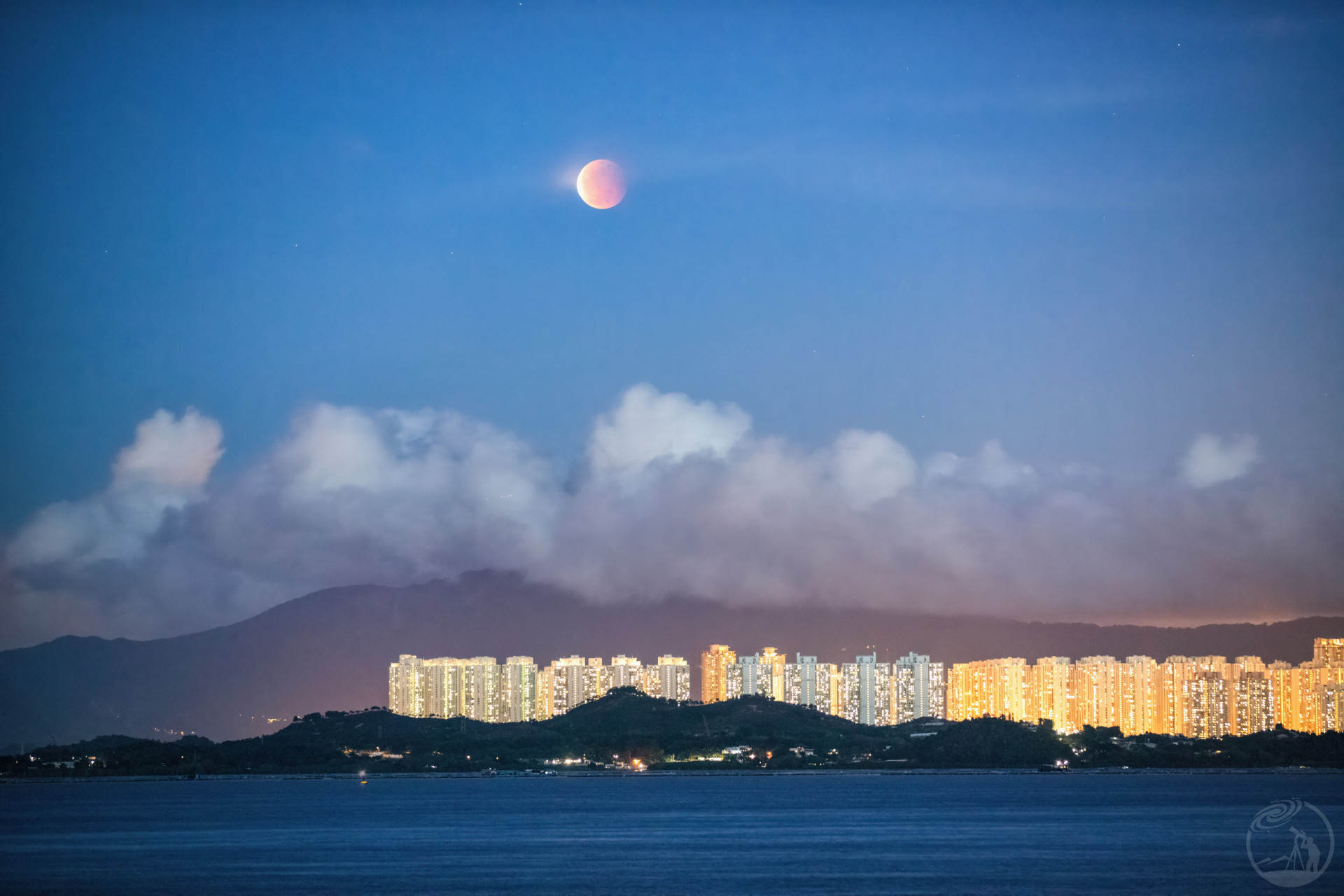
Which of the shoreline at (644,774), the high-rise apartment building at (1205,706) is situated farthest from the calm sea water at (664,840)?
the high-rise apartment building at (1205,706)

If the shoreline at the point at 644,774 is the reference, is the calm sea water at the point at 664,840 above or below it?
above

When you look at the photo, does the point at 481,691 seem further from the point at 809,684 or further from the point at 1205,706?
the point at 1205,706

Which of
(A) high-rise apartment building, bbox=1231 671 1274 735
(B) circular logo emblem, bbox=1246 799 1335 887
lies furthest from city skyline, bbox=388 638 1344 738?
(B) circular logo emblem, bbox=1246 799 1335 887

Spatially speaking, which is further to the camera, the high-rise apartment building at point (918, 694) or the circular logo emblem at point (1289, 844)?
the high-rise apartment building at point (918, 694)

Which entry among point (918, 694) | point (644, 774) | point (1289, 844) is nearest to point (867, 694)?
point (918, 694)

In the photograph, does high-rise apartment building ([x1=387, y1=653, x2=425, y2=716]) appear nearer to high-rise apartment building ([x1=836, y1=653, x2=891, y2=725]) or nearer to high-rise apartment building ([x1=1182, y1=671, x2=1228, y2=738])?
high-rise apartment building ([x1=836, y1=653, x2=891, y2=725])

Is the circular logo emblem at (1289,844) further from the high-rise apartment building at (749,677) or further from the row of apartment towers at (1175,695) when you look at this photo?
the high-rise apartment building at (749,677)
